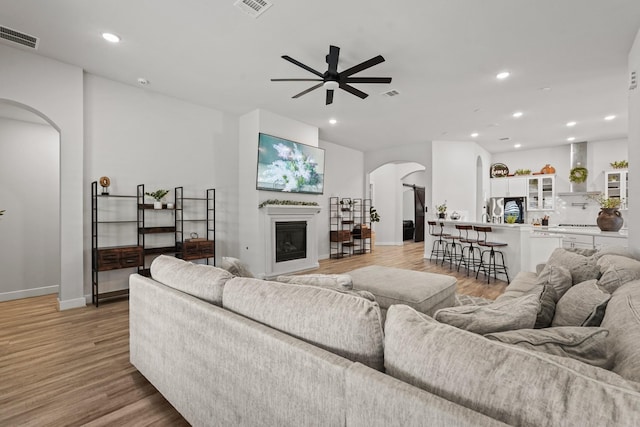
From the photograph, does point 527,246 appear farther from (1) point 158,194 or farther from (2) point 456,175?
(1) point 158,194

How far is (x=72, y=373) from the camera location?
2.12 m

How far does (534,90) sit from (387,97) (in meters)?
2.13

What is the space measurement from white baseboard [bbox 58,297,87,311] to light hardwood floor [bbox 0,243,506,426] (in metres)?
0.09

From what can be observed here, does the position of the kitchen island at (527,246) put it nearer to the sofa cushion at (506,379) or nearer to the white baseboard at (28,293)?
the sofa cushion at (506,379)

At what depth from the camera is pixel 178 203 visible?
4.68 m

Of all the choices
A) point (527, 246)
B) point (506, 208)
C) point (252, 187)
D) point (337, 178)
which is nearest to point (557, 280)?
point (527, 246)

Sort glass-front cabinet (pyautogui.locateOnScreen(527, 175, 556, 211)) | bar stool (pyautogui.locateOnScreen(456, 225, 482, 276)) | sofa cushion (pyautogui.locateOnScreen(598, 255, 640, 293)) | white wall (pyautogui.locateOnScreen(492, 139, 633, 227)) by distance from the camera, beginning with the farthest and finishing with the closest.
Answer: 1. glass-front cabinet (pyautogui.locateOnScreen(527, 175, 556, 211))
2. white wall (pyautogui.locateOnScreen(492, 139, 633, 227))
3. bar stool (pyautogui.locateOnScreen(456, 225, 482, 276))
4. sofa cushion (pyautogui.locateOnScreen(598, 255, 640, 293))

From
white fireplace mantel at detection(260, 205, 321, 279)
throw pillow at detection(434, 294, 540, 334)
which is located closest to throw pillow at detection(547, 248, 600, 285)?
throw pillow at detection(434, 294, 540, 334)

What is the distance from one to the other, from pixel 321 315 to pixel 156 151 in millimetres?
4405

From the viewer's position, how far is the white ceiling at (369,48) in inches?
103

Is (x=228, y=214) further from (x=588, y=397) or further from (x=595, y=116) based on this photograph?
(x=595, y=116)

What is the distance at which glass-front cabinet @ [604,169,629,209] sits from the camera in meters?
6.71

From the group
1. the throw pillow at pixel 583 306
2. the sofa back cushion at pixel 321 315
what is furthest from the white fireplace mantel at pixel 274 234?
the throw pillow at pixel 583 306

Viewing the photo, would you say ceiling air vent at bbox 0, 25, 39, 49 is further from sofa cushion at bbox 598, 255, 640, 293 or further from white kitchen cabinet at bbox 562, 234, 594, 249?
white kitchen cabinet at bbox 562, 234, 594, 249
